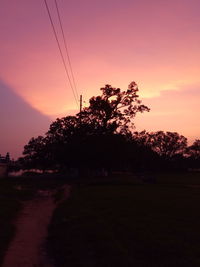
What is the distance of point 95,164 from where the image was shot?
54.3m

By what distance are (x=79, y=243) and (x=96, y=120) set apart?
46.1m

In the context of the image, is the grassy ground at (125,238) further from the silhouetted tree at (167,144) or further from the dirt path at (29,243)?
the silhouetted tree at (167,144)

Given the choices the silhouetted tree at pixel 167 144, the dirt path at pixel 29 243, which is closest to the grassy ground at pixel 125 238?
the dirt path at pixel 29 243

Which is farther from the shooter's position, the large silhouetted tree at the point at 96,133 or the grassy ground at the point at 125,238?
the large silhouetted tree at the point at 96,133

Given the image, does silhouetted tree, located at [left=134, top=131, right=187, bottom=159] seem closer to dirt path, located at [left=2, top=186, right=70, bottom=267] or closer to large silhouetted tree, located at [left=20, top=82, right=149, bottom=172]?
large silhouetted tree, located at [left=20, top=82, right=149, bottom=172]

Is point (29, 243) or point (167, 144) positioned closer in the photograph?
point (29, 243)

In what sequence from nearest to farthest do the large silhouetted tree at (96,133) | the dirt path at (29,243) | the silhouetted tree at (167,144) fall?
the dirt path at (29,243) → the large silhouetted tree at (96,133) → the silhouetted tree at (167,144)

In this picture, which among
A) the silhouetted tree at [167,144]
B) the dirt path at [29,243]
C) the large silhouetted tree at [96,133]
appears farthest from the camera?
the silhouetted tree at [167,144]

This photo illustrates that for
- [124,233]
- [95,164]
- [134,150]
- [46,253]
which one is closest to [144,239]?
[124,233]

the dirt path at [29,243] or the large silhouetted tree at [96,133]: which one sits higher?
the large silhouetted tree at [96,133]

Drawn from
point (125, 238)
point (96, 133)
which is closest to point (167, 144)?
point (96, 133)

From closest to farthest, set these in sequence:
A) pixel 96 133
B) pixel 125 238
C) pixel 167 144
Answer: pixel 125 238 < pixel 96 133 < pixel 167 144

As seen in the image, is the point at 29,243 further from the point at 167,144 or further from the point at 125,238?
the point at 167,144

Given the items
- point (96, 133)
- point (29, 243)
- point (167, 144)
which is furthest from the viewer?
point (167, 144)
